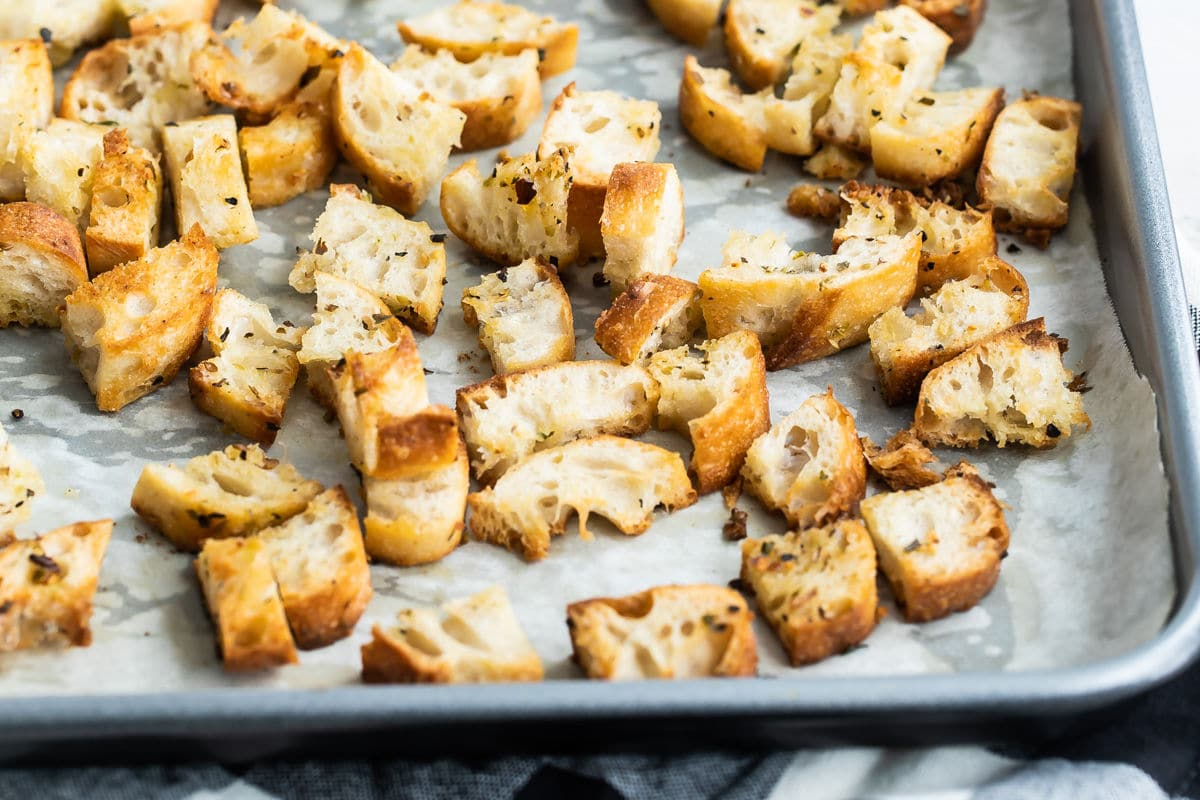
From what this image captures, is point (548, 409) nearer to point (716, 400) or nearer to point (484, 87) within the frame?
point (716, 400)

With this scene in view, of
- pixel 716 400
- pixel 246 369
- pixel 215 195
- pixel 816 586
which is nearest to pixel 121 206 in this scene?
pixel 215 195

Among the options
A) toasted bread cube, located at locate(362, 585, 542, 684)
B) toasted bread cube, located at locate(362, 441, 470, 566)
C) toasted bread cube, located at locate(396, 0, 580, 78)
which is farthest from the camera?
toasted bread cube, located at locate(396, 0, 580, 78)

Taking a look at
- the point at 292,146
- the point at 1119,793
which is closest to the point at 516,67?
the point at 292,146

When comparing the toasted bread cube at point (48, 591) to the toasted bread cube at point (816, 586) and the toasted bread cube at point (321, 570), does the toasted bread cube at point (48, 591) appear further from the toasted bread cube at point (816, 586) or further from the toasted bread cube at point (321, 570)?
the toasted bread cube at point (816, 586)

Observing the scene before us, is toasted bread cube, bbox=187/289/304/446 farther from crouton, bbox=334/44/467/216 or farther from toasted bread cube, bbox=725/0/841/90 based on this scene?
toasted bread cube, bbox=725/0/841/90

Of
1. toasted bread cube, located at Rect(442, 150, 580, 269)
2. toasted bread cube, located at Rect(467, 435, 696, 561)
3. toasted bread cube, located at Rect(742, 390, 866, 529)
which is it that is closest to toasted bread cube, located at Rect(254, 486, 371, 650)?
toasted bread cube, located at Rect(467, 435, 696, 561)

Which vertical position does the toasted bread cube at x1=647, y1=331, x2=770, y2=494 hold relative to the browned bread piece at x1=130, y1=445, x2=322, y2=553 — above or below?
above

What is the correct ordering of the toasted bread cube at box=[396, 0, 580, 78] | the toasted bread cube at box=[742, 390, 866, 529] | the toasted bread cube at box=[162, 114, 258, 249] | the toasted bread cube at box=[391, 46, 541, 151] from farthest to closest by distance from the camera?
the toasted bread cube at box=[396, 0, 580, 78], the toasted bread cube at box=[391, 46, 541, 151], the toasted bread cube at box=[162, 114, 258, 249], the toasted bread cube at box=[742, 390, 866, 529]
